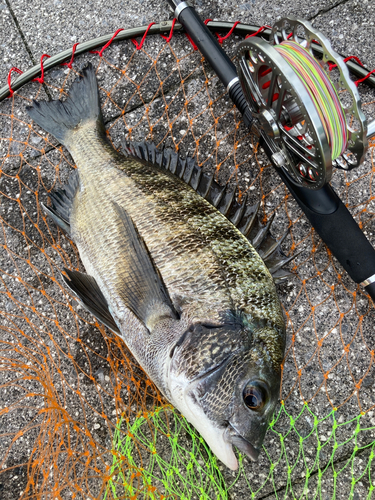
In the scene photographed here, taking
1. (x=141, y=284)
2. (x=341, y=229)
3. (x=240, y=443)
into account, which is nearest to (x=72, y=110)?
(x=141, y=284)

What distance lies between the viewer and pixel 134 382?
1.89 m

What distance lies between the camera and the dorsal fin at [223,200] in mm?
1689

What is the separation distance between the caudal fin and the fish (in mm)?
53

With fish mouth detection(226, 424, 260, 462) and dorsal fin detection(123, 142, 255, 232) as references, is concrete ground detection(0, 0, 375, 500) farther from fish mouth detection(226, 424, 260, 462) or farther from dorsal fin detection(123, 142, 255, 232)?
fish mouth detection(226, 424, 260, 462)

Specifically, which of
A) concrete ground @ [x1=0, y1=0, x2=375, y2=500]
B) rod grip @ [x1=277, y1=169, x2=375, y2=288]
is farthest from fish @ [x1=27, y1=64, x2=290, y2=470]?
concrete ground @ [x1=0, y1=0, x2=375, y2=500]

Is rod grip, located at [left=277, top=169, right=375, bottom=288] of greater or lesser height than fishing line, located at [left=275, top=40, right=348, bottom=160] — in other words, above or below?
below

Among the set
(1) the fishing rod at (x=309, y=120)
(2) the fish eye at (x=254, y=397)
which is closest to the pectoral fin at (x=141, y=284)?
(2) the fish eye at (x=254, y=397)

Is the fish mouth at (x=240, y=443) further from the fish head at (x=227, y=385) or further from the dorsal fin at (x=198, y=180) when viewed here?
the dorsal fin at (x=198, y=180)

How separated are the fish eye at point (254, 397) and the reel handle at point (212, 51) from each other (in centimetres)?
125

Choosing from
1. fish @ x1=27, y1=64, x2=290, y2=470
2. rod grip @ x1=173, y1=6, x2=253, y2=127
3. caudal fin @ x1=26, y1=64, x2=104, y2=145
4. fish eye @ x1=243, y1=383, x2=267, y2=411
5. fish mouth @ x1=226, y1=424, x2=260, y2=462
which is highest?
caudal fin @ x1=26, y1=64, x2=104, y2=145

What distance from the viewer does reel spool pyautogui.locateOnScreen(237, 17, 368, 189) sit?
4.00 ft

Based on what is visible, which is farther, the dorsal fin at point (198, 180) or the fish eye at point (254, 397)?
the dorsal fin at point (198, 180)

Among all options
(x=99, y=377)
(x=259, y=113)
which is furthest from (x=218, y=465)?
(x=259, y=113)

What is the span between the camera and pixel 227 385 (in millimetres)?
1326
